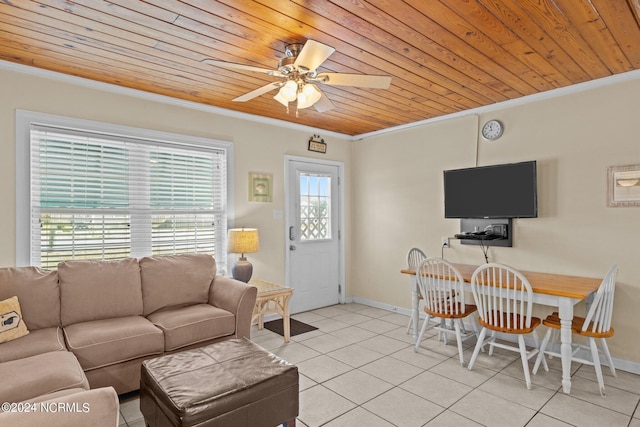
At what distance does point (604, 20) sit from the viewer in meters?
2.26

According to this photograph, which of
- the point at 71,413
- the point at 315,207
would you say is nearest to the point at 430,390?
the point at 71,413

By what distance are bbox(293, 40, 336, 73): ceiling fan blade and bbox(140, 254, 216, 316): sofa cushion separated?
2.11 m

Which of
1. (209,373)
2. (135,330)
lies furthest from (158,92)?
(209,373)

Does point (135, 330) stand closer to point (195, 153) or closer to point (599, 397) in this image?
point (195, 153)

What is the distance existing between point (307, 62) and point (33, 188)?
2.50 metres

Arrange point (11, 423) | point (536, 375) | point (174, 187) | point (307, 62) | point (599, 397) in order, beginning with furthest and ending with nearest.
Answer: point (174, 187) → point (536, 375) → point (599, 397) → point (307, 62) → point (11, 423)

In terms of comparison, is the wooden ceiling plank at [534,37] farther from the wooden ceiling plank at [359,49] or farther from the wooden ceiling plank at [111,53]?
the wooden ceiling plank at [111,53]

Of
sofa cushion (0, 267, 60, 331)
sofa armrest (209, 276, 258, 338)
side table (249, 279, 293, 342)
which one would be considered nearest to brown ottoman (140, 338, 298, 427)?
sofa armrest (209, 276, 258, 338)

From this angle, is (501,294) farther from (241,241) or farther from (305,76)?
(241,241)

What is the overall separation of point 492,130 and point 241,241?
2.90m

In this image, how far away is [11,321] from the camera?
2418mm

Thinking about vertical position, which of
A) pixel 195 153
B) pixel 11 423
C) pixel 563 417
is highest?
pixel 195 153

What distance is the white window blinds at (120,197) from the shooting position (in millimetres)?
3100

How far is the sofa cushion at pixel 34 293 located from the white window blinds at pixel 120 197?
390mm
